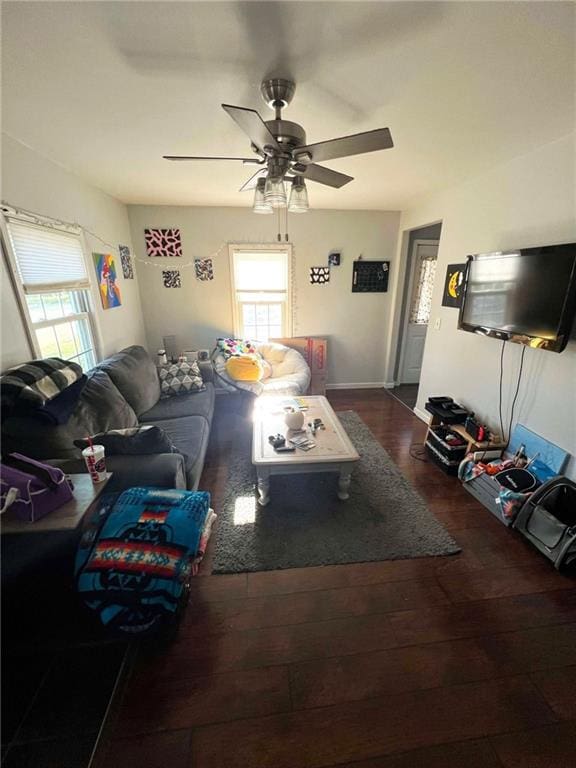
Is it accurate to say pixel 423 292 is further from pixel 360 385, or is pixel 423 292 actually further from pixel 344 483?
pixel 344 483

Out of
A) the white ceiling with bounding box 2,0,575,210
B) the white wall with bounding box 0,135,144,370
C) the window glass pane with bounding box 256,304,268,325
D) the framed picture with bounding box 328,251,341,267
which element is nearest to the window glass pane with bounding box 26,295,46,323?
the white wall with bounding box 0,135,144,370

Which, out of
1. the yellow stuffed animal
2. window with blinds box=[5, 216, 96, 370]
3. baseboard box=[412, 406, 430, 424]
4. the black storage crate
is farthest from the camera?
baseboard box=[412, 406, 430, 424]

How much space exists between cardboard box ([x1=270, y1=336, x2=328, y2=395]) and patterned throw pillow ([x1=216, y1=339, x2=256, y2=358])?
46cm

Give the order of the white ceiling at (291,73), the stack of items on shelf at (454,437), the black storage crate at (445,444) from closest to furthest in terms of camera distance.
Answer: the white ceiling at (291,73) < the stack of items on shelf at (454,437) < the black storage crate at (445,444)

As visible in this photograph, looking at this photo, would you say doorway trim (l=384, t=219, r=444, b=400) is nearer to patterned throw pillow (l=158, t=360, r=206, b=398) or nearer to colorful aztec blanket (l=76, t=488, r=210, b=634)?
patterned throw pillow (l=158, t=360, r=206, b=398)

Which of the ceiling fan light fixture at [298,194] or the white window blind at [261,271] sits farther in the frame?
the white window blind at [261,271]

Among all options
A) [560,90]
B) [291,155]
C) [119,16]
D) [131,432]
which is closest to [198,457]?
[131,432]

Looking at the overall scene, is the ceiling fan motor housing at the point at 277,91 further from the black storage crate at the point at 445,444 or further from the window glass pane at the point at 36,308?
the black storage crate at the point at 445,444

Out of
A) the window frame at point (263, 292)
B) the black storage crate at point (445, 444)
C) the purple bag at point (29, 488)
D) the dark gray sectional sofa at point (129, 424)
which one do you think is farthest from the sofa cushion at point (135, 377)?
the black storage crate at point (445, 444)

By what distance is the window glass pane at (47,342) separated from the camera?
210 cm

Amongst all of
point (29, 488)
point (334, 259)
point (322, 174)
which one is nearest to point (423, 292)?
point (334, 259)

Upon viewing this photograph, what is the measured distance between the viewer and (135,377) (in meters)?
2.68

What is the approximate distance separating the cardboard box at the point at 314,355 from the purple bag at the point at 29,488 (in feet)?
10.5

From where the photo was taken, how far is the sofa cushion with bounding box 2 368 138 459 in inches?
62.5
